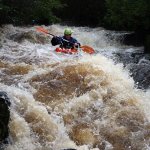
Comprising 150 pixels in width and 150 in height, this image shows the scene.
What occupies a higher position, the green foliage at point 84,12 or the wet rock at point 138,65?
the wet rock at point 138,65

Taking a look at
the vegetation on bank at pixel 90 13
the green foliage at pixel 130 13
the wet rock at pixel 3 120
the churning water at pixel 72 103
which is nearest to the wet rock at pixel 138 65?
the churning water at pixel 72 103

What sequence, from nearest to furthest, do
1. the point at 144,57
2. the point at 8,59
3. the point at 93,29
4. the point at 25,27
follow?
the point at 8,59, the point at 144,57, the point at 25,27, the point at 93,29

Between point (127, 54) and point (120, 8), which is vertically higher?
point (120, 8)

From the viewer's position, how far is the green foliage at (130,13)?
1352cm

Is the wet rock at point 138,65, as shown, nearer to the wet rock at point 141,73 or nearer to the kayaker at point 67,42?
the wet rock at point 141,73

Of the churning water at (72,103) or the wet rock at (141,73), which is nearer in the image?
the churning water at (72,103)

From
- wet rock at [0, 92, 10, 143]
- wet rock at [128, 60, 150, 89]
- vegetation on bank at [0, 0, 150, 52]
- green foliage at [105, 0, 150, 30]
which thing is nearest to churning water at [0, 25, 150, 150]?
wet rock at [0, 92, 10, 143]

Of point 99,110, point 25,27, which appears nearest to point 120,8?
point 25,27

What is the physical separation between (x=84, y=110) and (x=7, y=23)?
8.16 meters

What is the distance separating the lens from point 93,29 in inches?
686

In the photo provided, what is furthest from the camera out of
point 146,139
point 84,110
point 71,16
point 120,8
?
point 71,16

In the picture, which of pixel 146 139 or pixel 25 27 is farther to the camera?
pixel 25 27

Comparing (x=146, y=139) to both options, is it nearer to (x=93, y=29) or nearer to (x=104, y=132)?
(x=104, y=132)

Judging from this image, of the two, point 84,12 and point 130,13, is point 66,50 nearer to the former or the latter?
point 130,13
